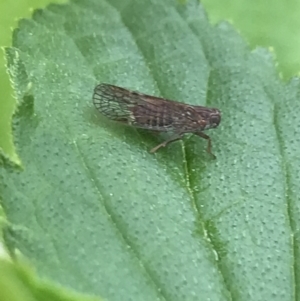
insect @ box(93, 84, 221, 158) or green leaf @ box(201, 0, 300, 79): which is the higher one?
green leaf @ box(201, 0, 300, 79)

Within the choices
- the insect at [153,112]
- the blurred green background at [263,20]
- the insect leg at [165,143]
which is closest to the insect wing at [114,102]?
the insect at [153,112]

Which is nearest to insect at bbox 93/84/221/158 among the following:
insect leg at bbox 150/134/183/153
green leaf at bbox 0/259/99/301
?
insect leg at bbox 150/134/183/153

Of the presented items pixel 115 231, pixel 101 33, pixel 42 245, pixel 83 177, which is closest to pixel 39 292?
pixel 42 245

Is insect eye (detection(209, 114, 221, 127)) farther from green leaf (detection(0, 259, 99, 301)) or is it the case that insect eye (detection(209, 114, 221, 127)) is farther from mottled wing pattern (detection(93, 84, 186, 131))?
green leaf (detection(0, 259, 99, 301))

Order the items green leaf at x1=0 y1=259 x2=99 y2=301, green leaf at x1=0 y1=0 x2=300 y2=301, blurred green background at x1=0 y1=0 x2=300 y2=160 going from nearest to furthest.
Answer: green leaf at x1=0 y1=259 x2=99 y2=301
green leaf at x1=0 y1=0 x2=300 y2=301
blurred green background at x1=0 y1=0 x2=300 y2=160

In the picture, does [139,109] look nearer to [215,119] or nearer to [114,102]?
[114,102]

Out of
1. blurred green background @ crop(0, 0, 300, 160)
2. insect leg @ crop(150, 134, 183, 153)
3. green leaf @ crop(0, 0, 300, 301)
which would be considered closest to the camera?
green leaf @ crop(0, 0, 300, 301)

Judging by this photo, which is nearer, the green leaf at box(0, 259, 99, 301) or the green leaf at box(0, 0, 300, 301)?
the green leaf at box(0, 259, 99, 301)
